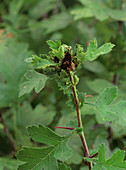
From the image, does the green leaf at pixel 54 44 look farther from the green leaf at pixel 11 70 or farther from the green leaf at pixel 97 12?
the green leaf at pixel 97 12

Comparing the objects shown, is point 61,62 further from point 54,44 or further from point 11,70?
point 11,70

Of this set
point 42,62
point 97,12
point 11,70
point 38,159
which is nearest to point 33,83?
point 42,62

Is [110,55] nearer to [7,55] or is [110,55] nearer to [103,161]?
[7,55]

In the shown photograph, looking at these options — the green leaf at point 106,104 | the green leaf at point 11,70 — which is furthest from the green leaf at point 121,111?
the green leaf at point 11,70

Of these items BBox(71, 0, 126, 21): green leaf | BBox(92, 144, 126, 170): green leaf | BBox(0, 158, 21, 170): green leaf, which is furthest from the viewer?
BBox(71, 0, 126, 21): green leaf

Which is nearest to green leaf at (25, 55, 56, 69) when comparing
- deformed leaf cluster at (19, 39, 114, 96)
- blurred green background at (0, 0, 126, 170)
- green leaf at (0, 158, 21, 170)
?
deformed leaf cluster at (19, 39, 114, 96)

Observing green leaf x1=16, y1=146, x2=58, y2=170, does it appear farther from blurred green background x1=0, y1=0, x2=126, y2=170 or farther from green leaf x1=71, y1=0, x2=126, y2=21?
green leaf x1=71, y1=0, x2=126, y2=21

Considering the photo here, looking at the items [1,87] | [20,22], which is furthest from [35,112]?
[20,22]
